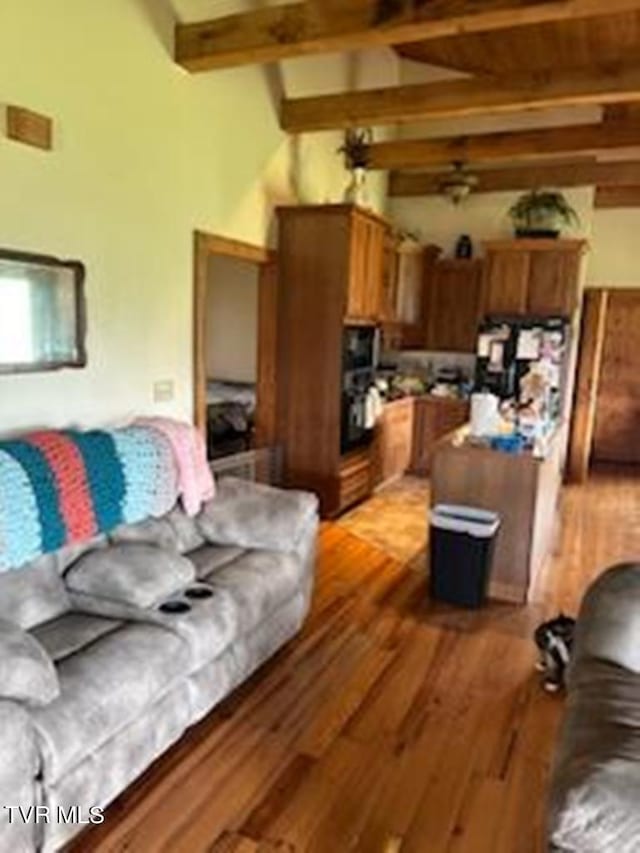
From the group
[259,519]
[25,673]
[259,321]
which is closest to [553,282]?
[259,321]

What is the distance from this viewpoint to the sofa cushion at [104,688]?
1845 millimetres

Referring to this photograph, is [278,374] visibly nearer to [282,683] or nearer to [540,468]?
[540,468]

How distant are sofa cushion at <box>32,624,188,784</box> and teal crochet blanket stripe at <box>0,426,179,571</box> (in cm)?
46

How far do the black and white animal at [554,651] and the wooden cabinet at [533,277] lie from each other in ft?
12.7

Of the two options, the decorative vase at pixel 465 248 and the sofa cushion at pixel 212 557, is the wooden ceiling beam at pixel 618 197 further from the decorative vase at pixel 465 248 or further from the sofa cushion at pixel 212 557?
the sofa cushion at pixel 212 557

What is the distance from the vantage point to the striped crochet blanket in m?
2.38

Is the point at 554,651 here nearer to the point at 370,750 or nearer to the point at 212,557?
the point at 370,750

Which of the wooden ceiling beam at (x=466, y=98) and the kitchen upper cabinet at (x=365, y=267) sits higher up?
the wooden ceiling beam at (x=466, y=98)

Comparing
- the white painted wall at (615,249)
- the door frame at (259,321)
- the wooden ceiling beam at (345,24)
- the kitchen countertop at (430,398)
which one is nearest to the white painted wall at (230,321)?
the door frame at (259,321)

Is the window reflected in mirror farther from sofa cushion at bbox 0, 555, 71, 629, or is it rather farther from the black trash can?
the black trash can

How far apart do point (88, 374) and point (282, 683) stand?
173 centimetres

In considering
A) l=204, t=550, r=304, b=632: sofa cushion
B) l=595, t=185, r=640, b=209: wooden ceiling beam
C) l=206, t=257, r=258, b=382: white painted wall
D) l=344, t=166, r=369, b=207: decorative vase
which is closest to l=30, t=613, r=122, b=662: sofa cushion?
l=204, t=550, r=304, b=632: sofa cushion

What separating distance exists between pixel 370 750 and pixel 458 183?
5307 millimetres

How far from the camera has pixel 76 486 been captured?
264cm
